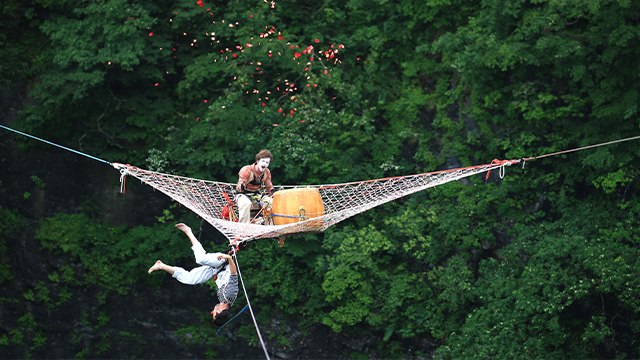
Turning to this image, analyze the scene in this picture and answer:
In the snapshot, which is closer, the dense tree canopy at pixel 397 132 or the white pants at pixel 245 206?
the white pants at pixel 245 206

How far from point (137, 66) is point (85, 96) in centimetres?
109

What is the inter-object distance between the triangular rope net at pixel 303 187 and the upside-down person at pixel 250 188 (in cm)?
22

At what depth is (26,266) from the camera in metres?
11.8

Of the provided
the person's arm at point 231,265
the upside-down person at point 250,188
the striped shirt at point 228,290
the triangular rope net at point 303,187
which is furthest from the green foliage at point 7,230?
the person's arm at point 231,265

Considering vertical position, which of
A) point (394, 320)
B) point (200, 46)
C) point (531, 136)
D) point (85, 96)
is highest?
point (200, 46)

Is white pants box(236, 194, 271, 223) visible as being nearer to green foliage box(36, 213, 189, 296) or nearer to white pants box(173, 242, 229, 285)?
white pants box(173, 242, 229, 285)

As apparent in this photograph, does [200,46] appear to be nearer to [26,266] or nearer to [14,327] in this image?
[26,266]

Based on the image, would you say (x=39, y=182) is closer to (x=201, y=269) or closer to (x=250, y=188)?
(x=250, y=188)

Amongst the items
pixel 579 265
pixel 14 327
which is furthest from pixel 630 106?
pixel 14 327

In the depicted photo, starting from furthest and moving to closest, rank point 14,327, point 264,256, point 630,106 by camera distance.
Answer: point 14,327 < point 264,256 < point 630,106

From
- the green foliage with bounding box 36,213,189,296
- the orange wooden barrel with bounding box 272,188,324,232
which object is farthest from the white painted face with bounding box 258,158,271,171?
the green foliage with bounding box 36,213,189,296

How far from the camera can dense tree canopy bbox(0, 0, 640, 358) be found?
836 centimetres

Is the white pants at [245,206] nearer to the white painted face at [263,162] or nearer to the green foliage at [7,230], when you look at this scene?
the white painted face at [263,162]

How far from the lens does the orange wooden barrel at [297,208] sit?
21.5 ft
